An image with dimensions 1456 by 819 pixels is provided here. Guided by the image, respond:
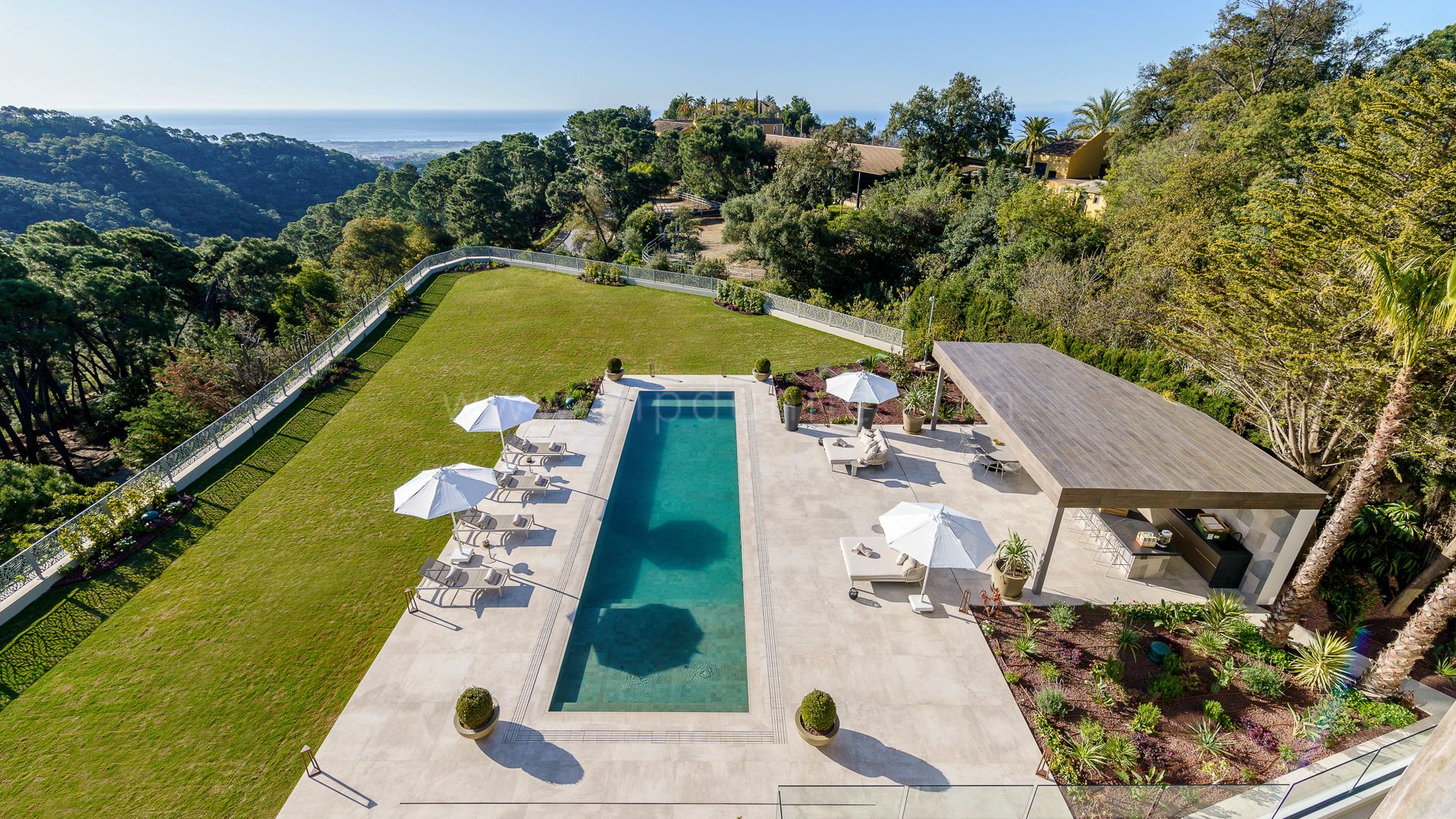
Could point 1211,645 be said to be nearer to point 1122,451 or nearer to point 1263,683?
point 1263,683

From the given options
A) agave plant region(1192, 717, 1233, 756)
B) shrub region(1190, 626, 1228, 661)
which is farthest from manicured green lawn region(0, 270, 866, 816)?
shrub region(1190, 626, 1228, 661)

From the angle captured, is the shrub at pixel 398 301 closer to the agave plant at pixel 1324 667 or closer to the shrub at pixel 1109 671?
the shrub at pixel 1109 671

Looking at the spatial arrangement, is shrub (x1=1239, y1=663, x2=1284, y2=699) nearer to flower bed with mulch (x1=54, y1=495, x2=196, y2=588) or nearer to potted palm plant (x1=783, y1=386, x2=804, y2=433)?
potted palm plant (x1=783, y1=386, x2=804, y2=433)

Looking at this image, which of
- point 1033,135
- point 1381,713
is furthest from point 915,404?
point 1033,135

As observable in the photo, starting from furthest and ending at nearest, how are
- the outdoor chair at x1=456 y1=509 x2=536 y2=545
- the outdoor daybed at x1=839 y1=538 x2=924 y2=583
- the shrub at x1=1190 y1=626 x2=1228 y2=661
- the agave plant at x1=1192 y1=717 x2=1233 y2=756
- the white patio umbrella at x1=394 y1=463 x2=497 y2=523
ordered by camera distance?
the outdoor chair at x1=456 y1=509 x2=536 y2=545 → the outdoor daybed at x1=839 y1=538 x2=924 y2=583 → the white patio umbrella at x1=394 y1=463 x2=497 y2=523 → the shrub at x1=1190 y1=626 x2=1228 y2=661 → the agave plant at x1=1192 y1=717 x2=1233 y2=756

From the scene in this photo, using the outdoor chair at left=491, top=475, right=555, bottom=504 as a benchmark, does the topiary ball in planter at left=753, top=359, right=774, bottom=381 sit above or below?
above

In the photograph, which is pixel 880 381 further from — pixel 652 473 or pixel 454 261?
pixel 454 261
